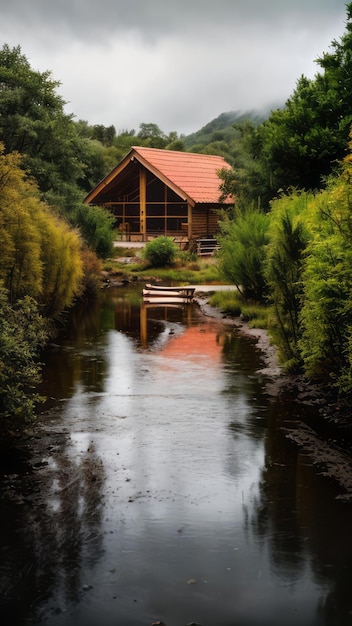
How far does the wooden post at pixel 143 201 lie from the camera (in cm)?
4528

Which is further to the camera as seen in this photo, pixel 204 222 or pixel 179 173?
pixel 204 222

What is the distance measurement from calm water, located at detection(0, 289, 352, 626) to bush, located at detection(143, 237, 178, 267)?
75.4ft

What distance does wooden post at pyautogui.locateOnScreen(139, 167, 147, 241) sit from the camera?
149 feet

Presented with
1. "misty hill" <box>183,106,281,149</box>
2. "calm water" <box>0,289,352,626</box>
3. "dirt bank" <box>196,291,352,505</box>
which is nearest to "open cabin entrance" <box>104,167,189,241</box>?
"dirt bank" <box>196,291,352,505</box>

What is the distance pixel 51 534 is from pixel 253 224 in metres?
18.6

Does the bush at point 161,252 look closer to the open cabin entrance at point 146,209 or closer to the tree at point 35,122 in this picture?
the tree at point 35,122

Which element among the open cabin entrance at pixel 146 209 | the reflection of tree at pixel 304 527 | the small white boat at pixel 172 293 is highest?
the open cabin entrance at pixel 146 209

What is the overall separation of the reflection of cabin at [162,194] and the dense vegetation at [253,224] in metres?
5.59

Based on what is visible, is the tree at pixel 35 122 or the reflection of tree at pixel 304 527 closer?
the reflection of tree at pixel 304 527

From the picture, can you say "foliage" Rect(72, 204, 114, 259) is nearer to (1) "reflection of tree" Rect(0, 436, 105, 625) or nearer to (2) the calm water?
(2) the calm water

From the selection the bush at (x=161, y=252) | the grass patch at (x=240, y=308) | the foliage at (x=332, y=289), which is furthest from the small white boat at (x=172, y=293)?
the foliage at (x=332, y=289)

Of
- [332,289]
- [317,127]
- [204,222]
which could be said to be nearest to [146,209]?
[204,222]

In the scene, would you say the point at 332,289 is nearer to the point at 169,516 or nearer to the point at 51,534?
the point at 169,516

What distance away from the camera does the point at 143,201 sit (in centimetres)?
4541
